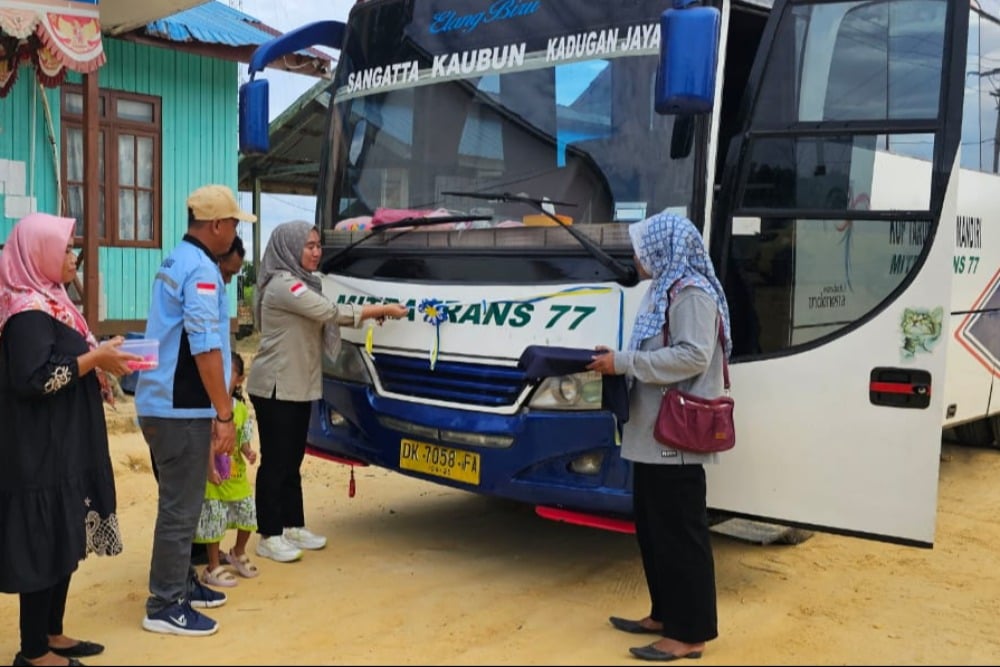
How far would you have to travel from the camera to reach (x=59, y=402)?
3.58 metres

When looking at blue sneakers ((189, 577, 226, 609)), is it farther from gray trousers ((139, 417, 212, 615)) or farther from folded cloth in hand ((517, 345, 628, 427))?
folded cloth in hand ((517, 345, 628, 427))

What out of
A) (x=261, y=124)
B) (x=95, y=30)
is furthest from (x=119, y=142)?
(x=261, y=124)

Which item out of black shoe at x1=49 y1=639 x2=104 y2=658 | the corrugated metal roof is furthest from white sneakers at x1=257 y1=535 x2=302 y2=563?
the corrugated metal roof

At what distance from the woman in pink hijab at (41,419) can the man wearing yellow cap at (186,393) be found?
344mm

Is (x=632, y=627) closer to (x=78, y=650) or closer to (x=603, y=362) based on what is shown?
(x=603, y=362)

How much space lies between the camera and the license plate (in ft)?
15.5

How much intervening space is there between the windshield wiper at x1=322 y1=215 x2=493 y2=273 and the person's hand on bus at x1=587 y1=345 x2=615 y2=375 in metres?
1.15

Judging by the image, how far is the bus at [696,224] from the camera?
411 cm

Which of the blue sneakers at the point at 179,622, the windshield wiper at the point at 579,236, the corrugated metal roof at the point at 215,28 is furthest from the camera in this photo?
the corrugated metal roof at the point at 215,28

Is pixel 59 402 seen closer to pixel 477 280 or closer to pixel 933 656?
pixel 477 280

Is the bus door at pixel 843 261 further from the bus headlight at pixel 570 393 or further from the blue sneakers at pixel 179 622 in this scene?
the blue sneakers at pixel 179 622

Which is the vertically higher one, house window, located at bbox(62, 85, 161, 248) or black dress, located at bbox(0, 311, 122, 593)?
house window, located at bbox(62, 85, 161, 248)

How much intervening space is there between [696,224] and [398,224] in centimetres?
152

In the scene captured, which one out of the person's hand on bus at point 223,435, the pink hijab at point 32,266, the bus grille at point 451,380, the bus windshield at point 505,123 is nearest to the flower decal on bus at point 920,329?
the bus windshield at point 505,123
